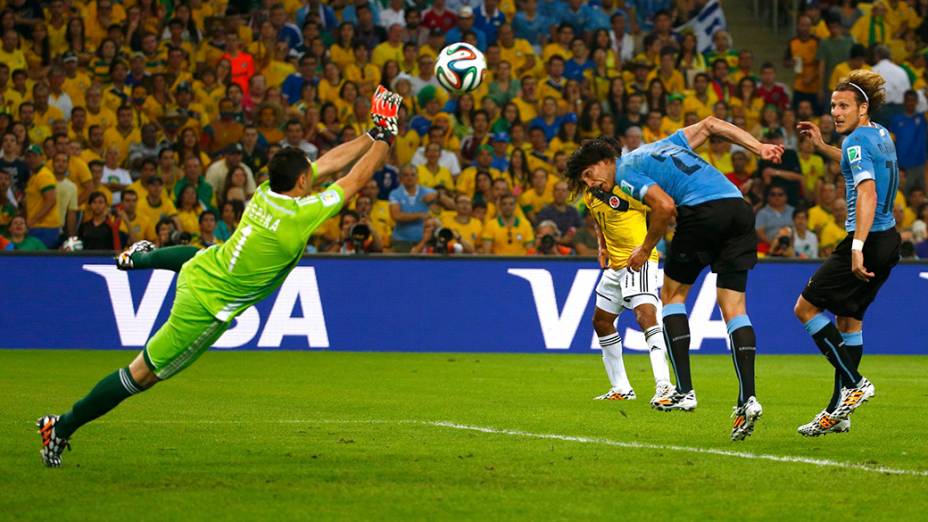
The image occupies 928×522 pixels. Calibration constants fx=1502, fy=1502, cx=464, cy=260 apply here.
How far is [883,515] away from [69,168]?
16175 mm

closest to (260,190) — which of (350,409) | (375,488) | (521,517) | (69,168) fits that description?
(375,488)

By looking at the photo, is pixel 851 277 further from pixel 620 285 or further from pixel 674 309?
pixel 620 285

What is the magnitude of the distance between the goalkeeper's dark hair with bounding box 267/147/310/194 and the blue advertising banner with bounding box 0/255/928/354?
10570 mm

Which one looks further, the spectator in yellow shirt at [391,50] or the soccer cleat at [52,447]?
the spectator in yellow shirt at [391,50]

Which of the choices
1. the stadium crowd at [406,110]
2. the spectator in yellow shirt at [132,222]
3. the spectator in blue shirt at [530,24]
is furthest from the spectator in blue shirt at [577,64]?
the spectator in yellow shirt at [132,222]

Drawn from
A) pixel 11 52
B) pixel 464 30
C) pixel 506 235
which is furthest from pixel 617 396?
pixel 11 52

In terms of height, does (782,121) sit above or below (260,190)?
below

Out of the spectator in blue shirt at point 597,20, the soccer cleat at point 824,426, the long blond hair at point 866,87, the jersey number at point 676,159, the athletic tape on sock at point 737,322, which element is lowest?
the spectator in blue shirt at point 597,20

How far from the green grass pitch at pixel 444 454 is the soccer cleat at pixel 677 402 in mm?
109

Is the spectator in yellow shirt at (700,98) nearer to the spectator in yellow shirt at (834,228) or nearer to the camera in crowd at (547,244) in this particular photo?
the spectator in yellow shirt at (834,228)

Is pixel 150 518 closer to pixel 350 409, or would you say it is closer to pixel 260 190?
pixel 260 190

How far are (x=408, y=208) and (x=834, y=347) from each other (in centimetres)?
1205

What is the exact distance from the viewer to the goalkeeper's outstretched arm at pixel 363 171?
29.5 feet

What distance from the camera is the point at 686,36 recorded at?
2547 cm
